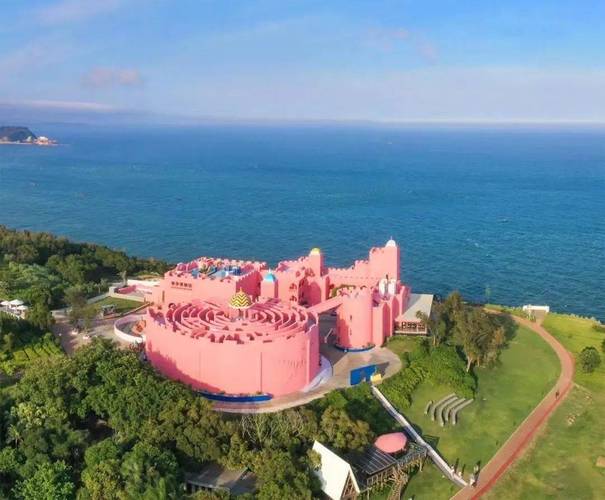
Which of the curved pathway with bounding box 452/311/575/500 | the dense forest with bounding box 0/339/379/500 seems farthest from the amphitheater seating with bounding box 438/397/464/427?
the dense forest with bounding box 0/339/379/500

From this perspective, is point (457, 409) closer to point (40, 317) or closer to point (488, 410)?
point (488, 410)

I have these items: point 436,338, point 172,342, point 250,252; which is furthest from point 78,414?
point 250,252

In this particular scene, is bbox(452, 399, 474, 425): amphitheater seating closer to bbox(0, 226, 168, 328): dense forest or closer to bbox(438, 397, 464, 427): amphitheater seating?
bbox(438, 397, 464, 427): amphitheater seating

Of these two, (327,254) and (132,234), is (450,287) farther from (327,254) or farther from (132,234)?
(132,234)

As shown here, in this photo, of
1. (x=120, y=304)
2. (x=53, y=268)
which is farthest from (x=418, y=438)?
(x=53, y=268)

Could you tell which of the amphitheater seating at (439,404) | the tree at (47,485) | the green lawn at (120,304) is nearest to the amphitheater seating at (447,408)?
the amphitheater seating at (439,404)

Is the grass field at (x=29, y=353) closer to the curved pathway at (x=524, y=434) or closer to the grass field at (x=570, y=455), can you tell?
the curved pathway at (x=524, y=434)
